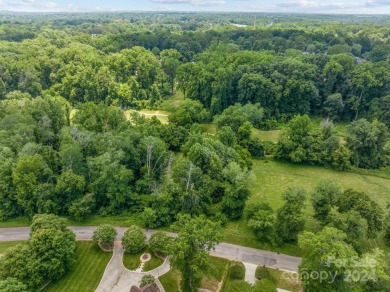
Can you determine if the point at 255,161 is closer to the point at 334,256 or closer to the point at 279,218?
the point at 279,218

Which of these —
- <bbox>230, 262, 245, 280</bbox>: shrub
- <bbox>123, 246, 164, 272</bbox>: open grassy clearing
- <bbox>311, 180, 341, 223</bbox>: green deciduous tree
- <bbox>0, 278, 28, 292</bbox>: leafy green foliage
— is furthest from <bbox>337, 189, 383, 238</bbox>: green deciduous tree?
<bbox>0, 278, 28, 292</bbox>: leafy green foliage

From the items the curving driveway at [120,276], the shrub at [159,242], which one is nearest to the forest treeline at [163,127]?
the shrub at [159,242]

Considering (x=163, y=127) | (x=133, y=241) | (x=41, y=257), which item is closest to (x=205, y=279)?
(x=133, y=241)

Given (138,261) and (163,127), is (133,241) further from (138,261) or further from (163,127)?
(163,127)

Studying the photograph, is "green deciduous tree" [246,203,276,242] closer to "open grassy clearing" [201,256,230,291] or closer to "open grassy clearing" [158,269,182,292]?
"open grassy clearing" [201,256,230,291]

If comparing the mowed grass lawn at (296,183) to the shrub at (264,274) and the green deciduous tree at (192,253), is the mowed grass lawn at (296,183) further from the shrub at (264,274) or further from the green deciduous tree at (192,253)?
the green deciduous tree at (192,253)

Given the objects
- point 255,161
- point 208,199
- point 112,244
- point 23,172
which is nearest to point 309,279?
point 208,199
